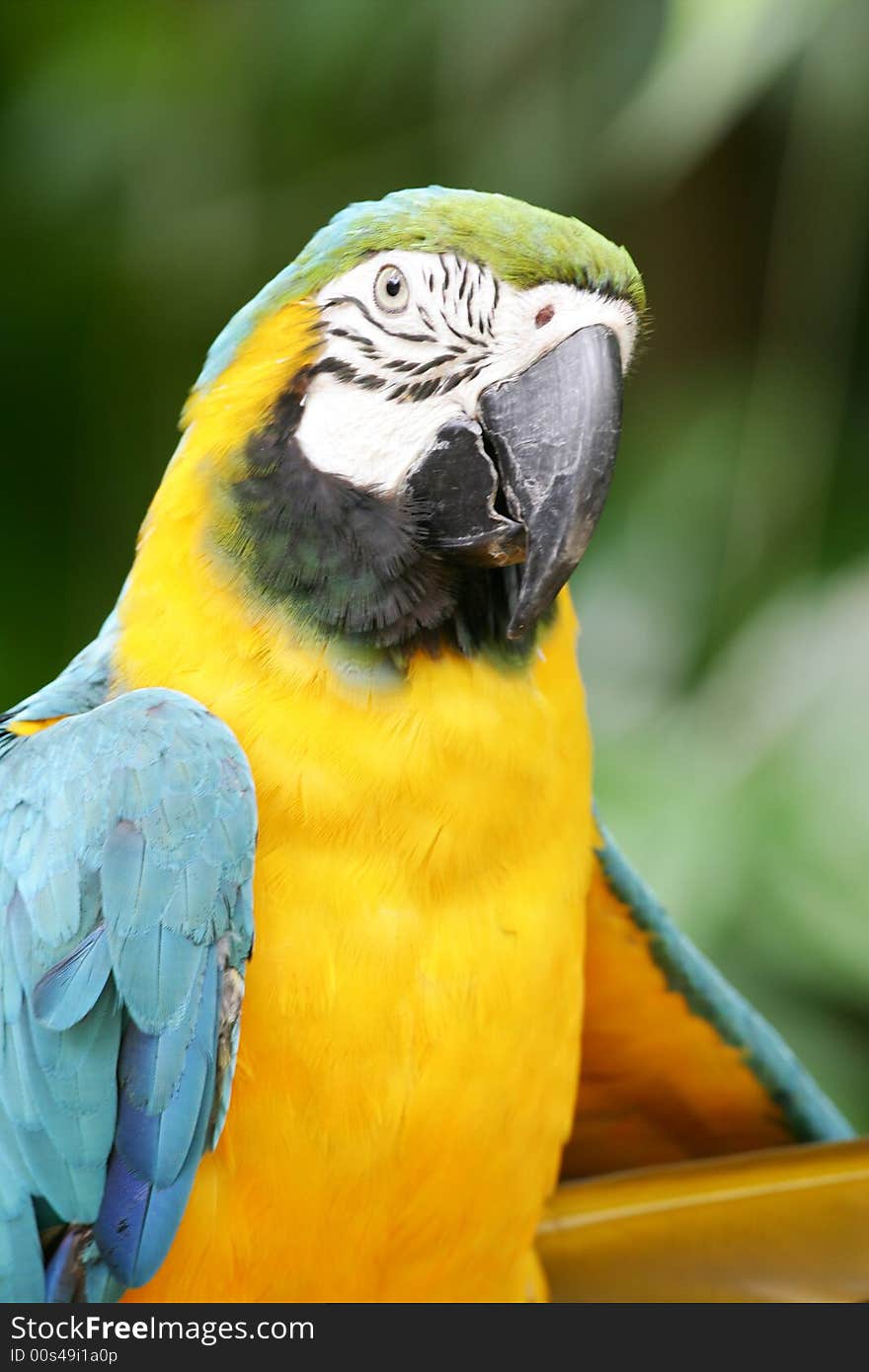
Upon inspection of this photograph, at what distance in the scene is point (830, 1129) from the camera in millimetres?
1094

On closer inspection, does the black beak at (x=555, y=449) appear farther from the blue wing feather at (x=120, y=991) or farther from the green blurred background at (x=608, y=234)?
the green blurred background at (x=608, y=234)

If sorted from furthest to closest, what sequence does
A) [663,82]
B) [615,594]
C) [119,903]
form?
Answer: [615,594] < [663,82] < [119,903]

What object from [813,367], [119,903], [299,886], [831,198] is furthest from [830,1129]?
[831,198]

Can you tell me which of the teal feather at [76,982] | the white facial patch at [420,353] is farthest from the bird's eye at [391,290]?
the teal feather at [76,982]

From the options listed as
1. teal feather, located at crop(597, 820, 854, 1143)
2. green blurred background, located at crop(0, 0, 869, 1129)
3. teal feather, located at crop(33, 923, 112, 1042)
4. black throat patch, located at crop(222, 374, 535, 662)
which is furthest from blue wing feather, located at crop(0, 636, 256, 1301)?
green blurred background, located at crop(0, 0, 869, 1129)

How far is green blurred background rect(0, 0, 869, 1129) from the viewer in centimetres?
165

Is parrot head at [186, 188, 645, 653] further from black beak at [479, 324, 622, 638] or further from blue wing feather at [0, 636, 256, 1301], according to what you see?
blue wing feather at [0, 636, 256, 1301]

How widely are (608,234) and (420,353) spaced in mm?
1141

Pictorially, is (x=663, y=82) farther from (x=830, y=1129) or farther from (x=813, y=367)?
(x=830, y=1129)

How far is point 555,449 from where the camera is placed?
786 millimetres

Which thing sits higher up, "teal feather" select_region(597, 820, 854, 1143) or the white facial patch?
the white facial patch

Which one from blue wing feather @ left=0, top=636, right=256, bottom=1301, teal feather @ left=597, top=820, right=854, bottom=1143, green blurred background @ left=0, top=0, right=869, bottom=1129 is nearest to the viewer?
blue wing feather @ left=0, top=636, right=256, bottom=1301

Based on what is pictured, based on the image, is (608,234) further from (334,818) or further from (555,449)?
(334,818)
